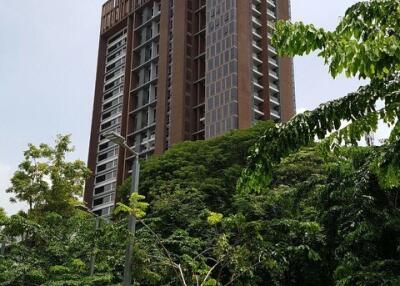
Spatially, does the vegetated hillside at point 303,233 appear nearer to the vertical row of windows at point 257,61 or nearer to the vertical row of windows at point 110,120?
the vertical row of windows at point 257,61

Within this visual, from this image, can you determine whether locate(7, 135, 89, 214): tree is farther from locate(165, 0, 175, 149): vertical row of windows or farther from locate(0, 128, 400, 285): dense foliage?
Answer: locate(165, 0, 175, 149): vertical row of windows

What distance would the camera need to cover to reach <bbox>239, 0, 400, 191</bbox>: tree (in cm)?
552

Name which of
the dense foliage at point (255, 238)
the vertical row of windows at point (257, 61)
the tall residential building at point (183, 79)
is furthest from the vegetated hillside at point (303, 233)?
the vertical row of windows at point (257, 61)

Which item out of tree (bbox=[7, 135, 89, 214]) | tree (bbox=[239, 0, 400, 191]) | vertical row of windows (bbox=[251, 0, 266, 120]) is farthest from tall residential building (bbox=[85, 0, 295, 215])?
tree (bbox=[239, 0, 400, 191])

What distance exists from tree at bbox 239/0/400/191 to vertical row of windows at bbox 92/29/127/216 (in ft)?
212

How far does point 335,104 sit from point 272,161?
98 cm

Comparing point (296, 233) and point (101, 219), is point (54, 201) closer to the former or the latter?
point (101, 219)

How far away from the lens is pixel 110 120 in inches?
3063

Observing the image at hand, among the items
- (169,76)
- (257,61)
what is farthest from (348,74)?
(169,76)

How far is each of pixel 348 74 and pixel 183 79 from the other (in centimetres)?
5831

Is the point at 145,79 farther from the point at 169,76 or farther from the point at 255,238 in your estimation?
the point at 255,238

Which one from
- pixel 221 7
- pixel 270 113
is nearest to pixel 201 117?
pixel 270 113

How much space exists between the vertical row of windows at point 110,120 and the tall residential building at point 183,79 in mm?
149

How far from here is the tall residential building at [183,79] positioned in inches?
2333
